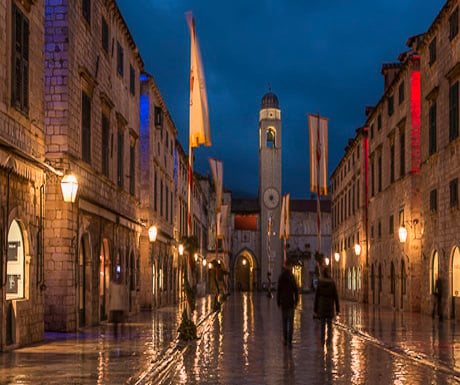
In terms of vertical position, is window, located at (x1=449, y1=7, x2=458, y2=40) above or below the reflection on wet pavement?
above

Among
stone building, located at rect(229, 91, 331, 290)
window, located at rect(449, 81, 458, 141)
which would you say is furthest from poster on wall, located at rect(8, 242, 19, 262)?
stone building, located at rect(229, 91, 331, 290)

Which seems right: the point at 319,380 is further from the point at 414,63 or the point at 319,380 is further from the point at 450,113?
the point at 414,63

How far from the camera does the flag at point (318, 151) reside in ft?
111

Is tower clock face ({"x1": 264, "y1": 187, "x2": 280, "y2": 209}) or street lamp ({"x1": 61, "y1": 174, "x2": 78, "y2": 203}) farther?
tower clock face ({"x1": 264, "y1": 187, "x2": 280, "y2": 209})

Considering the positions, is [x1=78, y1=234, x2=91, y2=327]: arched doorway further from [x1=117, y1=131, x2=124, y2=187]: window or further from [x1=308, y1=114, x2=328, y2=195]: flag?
[x1=308, y1=114, x2=328, y2=195]: flag

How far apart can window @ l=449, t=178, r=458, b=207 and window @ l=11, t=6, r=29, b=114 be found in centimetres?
1665

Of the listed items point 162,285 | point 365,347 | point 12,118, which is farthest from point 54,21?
point 162,285

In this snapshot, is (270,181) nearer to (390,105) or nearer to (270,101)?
(270,101)

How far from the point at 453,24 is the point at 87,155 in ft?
46.6

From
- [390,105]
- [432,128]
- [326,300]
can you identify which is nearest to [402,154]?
[390,105]

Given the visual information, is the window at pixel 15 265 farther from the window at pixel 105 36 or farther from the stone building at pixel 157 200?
the stone building at pixel 157 200

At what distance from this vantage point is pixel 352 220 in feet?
195

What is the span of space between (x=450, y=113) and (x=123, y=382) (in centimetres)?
2077

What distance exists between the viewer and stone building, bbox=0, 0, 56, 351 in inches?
629
